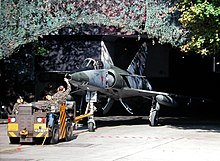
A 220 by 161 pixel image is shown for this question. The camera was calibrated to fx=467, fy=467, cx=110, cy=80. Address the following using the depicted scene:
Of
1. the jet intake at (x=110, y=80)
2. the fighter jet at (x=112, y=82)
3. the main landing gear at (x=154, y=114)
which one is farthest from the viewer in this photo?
the main landing gear at (x=154, y=114)

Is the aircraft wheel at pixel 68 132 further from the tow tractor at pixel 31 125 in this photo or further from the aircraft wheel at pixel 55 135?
the tow tractor at pixel 31 125

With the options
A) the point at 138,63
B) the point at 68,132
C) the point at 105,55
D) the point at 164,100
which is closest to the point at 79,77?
the point at 68,132

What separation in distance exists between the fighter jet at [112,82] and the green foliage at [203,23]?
14.1 ft

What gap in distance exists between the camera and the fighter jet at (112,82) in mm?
21453

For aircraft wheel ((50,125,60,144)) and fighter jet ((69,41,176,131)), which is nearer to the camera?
aircraft wheel ((50,125,60,144))

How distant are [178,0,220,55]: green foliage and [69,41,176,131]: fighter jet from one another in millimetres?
4297

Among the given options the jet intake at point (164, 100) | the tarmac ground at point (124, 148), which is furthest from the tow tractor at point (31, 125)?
the jet intake at point (164, 100)

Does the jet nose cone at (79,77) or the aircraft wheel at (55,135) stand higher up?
the jet nose cone at (79,77)

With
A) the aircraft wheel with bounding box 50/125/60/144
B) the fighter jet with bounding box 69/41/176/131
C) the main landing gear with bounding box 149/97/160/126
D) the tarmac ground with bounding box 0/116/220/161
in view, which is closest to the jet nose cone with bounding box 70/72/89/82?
the fighter jet with bounding box 69/41/176/131

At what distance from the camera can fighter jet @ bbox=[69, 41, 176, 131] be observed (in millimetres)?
21453

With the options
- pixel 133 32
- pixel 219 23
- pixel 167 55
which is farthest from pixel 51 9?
pixel 167 55

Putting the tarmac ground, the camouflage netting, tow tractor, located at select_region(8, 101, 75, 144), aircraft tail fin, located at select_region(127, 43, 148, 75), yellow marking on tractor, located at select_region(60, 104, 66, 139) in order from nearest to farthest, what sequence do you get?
the tarmac ground
tow tractor, located at select_region(8, 101, 75, 144)
yellow marking on tractor, located at select_region(60, 104, 66, 139)
the camouflage netting
aircraft tail fin, located at select_region(127, 43, 148, 75)

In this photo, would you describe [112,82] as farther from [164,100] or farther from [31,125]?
[31,125]

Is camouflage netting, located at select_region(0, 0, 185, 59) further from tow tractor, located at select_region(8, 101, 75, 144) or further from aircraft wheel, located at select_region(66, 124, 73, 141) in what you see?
tow tractor, located at select_region(8, 101, 75, 144)
